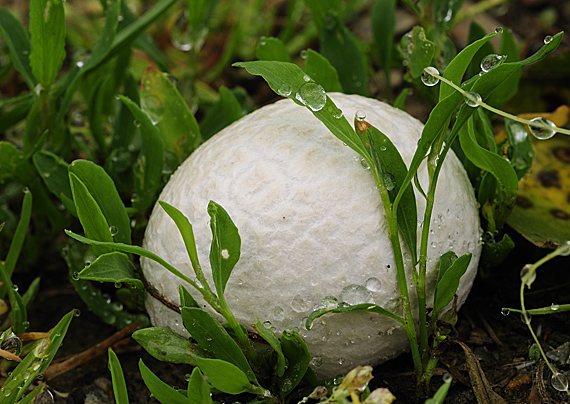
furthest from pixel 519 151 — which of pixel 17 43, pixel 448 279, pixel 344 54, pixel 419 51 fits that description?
pixel 17 43

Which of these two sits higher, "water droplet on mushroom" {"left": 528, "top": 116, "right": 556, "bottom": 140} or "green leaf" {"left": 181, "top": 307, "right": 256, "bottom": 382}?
"water droplet on mushroom" {"left": 528, "top": 116, "right": 556, "bottom": 140}

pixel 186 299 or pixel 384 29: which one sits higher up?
pixel 384 29

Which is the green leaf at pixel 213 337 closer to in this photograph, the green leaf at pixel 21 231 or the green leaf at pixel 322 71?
the green leaf at pixel 21 231

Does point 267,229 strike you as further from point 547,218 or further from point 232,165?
point 547,218

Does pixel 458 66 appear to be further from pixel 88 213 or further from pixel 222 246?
pixel 88 213

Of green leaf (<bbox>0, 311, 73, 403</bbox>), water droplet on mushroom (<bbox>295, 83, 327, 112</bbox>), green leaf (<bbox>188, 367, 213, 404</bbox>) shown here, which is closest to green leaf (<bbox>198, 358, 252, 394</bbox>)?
green leaf (<bbox>188, 367, 213, 404</bbox>)

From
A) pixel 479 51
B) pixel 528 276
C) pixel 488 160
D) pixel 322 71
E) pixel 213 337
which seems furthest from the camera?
pixel 479 51

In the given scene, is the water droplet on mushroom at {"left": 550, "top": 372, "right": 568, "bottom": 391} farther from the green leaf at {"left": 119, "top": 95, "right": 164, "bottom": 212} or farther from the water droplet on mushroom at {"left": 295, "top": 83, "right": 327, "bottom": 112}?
the green leaf at {"left": 119, "top": 95, "right": 164, "bottom": 212}
